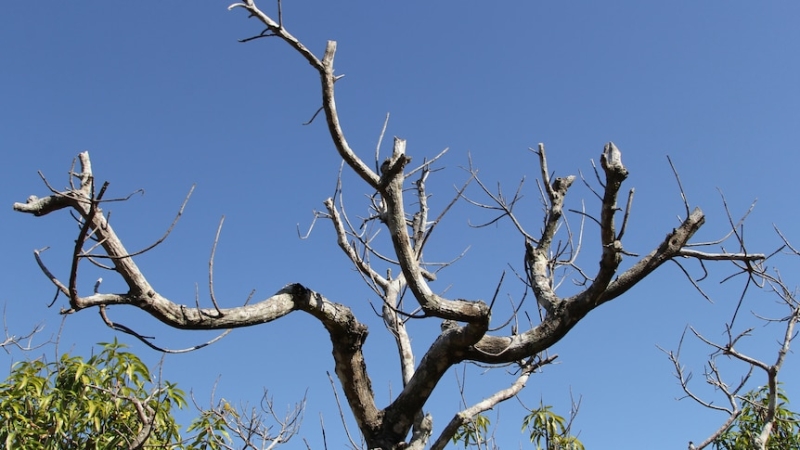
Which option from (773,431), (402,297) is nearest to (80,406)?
(402,297)

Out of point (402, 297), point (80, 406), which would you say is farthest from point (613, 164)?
point (80, 406)

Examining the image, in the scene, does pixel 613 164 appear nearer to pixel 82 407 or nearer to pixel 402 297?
pixel 402 297

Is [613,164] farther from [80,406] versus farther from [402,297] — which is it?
[80,406]

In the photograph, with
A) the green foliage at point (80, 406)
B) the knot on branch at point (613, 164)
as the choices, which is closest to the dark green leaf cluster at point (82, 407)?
the green foliage at point (80, 406)

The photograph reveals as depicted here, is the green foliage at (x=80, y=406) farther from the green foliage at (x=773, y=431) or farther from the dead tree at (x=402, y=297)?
the green foliage at (x=773, y=431)

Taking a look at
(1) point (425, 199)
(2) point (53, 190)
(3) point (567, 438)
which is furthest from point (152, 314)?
(3) point (567, 438)

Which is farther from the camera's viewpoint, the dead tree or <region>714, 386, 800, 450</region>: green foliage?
<region>714, 386, 800, 450</region>: green foliage

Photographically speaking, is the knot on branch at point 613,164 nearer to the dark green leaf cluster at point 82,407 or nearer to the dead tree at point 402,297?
the dead tree at point 402,297

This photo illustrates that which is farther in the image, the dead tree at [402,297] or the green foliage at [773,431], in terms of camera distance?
the green foliage at [773,431]

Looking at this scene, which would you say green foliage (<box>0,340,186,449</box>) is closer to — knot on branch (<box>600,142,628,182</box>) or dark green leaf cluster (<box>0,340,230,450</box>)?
dark green leaf cluster (<box>0,340,230,450</box>)

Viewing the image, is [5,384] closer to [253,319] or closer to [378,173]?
[253,319]

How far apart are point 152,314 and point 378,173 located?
1140mm

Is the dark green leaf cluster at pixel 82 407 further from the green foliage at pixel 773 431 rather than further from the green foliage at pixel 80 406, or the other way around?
the green foliage at pixel 773 431

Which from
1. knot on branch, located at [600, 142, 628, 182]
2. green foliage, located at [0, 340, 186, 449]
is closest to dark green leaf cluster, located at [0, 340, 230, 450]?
green foliage, located at [0, 340, 186, 449]
